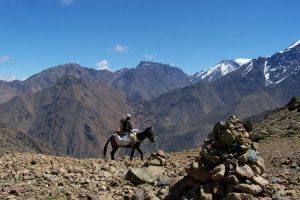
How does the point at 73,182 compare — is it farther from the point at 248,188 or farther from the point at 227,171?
the point at 248,188

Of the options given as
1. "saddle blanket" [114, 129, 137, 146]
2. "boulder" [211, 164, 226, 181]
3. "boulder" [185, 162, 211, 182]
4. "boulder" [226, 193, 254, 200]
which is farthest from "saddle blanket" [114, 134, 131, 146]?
"boulder" [226, 193, 254, 200]

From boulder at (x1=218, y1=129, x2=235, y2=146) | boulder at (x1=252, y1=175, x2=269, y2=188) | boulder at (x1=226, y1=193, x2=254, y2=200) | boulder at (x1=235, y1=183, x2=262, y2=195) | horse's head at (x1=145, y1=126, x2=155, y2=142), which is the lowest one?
boulder at (x1=226, y1=193, x2=254, y2=200)

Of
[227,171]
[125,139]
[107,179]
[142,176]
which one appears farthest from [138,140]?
[227,171]

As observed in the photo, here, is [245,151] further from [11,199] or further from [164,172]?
[11,199]

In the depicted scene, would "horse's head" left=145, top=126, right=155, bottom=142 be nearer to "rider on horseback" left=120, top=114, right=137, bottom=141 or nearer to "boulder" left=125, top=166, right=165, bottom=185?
"rider on horseback" left=120, top=114, right=137, bottom=141

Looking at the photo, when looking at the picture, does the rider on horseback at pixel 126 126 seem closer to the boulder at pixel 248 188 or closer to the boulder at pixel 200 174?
the boulder at pixel 200 174

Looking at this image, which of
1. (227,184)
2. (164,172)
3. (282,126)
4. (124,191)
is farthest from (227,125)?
(282,126)

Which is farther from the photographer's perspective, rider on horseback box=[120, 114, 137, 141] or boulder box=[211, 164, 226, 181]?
rider on horseback box=[120, 114, 137, 141]

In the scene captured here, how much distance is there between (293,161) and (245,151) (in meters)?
8.65

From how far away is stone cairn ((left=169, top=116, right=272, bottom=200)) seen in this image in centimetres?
1550

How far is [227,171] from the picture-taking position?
1592 centimetres

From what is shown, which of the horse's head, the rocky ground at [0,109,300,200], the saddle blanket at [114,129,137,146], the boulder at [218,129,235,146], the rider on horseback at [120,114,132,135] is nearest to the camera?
the boulder at [218,129,235,146]

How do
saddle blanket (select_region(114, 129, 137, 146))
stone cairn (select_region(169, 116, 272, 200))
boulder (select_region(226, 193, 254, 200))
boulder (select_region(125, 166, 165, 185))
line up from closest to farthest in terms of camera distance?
boulder (select_region(226, 193, 254, 200)) → stone cairn (select_region(169, 116, 272, 200)) → boulder (select_region(125, 166, 165, 185)) → saddle blanket (select_region(114, 129, 137, 146))

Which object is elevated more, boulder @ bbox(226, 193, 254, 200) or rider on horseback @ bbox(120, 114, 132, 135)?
rider on horseback @ bbox(120, 114, 132, 135)
